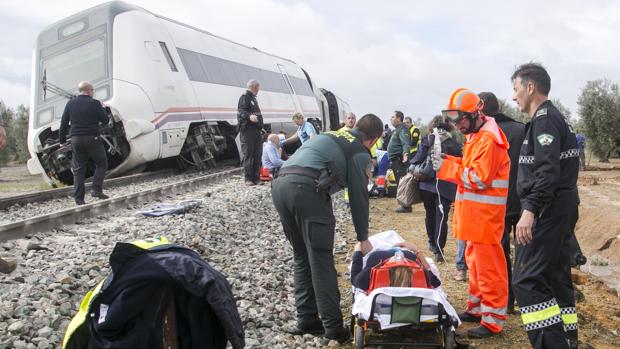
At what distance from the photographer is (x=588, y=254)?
10.9 m

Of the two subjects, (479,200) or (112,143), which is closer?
(479,200)

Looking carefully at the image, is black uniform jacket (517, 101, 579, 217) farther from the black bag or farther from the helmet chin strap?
the black bag

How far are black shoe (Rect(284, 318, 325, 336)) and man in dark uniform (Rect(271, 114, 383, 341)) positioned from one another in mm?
159

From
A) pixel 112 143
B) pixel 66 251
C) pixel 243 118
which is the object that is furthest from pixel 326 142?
pixel 112 143

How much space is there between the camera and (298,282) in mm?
4738

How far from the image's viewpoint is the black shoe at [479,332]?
4.56 m

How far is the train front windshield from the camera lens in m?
12.3

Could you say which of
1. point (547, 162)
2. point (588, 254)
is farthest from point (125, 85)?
point (547, 162)

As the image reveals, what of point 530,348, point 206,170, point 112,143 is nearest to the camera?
point 530,348

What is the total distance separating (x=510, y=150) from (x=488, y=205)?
0.77 meters

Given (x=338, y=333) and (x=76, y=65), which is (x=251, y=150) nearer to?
(x=76, y=65)

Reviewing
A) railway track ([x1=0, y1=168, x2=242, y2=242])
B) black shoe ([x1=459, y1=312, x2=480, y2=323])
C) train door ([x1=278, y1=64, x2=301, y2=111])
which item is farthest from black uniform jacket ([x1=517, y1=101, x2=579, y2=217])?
train door ([x1=278, y1=64, x2=301, y2=111])

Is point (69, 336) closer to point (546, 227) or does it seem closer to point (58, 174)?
point (546, 227)

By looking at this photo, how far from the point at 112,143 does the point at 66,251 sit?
6.97 meters
